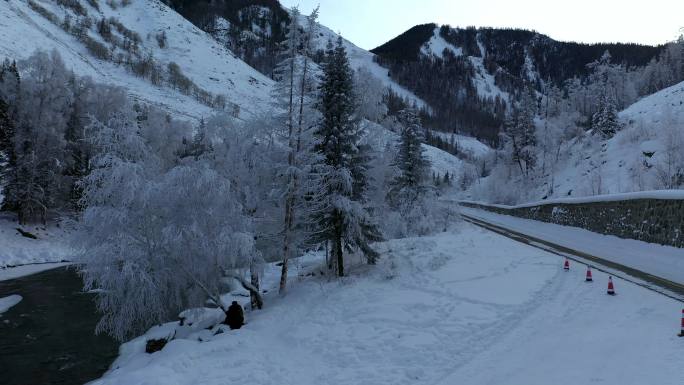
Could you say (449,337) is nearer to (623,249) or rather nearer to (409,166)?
(623,249)

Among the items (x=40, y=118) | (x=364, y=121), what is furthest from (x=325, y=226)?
(x=40, y=118)

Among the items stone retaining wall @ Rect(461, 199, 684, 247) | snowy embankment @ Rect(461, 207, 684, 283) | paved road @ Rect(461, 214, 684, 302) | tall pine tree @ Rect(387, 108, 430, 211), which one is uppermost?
tall pine tree @ Rect(387, 108, 430, 211)

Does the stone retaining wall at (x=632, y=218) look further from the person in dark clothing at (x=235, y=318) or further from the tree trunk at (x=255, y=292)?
the person in dark clothing at (x=235, y=318)

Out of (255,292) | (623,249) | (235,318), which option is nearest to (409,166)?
(623,249)

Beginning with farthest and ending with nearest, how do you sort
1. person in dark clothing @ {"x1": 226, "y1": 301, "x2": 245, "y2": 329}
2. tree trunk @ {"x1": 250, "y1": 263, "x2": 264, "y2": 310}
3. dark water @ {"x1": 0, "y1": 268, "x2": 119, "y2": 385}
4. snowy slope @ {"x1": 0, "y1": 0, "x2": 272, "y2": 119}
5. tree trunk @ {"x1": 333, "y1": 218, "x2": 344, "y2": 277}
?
snowy slope @ {"x1": 0, "y1": 0, "x2": 272, "y2": 119} < tree trunk @ {"x1": 333, "y1": 218, "x2": 344, "y2": 277} < tree trunk @ {"x1": 250, "y1": 263, "x2": 264, "y2": 310} < person in dark clothing @ {"x1": 226, "y1": 301, "x2": 245, "y2": 329} < dark water @ {"x1": 0, "y1": 268, "x2": 119, "y2": 385}

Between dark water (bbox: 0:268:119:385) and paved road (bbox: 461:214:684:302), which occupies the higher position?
paved road (bbox: 461:214:684:302)

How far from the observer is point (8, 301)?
72.6ft

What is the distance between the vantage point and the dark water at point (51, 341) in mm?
14117

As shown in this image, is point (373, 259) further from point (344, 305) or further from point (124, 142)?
point (124, 142)

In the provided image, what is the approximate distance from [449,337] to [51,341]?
1627 centimetres

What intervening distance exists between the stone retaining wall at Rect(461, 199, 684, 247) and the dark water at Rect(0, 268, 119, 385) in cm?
2232

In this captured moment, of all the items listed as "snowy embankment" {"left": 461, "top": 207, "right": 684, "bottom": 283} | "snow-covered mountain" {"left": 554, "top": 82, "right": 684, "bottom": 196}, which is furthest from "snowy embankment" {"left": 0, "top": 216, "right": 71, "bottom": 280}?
"snow-covered mountain" {"left": 554, "top": 82, "right": 684, "bottom": 196}

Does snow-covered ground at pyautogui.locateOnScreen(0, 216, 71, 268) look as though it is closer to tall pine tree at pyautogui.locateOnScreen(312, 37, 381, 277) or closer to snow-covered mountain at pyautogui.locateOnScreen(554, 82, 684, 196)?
tall pine tree at pyautogui.locateOnScreen(312, 37, 381, 277)

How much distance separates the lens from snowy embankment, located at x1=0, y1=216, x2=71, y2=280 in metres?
31.0
